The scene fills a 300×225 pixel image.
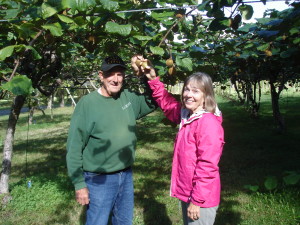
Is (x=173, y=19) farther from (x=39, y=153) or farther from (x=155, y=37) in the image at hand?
(x=39, y=153)

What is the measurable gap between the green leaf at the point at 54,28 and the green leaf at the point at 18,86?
1.00ft

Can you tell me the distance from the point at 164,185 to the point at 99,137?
295 centimetres

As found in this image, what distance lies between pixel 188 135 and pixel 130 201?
3.09 ft

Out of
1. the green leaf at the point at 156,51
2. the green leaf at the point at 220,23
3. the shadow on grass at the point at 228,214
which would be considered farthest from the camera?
the shadow on grass at the point at 228,214

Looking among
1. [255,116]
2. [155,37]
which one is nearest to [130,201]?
[155,37]

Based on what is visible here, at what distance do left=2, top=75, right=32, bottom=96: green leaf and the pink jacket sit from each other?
99cm

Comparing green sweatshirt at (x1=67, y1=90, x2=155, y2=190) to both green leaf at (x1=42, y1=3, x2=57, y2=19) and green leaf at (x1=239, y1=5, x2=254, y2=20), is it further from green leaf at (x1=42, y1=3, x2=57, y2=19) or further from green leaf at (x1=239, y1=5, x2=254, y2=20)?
green leaf at (x1=239, y1=5, x2=254, y2=20)

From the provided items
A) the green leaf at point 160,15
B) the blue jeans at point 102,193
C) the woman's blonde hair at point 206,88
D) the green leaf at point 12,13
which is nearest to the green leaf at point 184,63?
the woman's blonde hair at point 206,88

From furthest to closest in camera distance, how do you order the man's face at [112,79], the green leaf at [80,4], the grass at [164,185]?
1. the grass at [164,185]
2. the man's face at [112,79]
3. the green leaf at [80,4]

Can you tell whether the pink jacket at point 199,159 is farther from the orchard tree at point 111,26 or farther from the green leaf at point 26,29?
the green leaf at point 26,29

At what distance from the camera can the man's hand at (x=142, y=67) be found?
2.15m

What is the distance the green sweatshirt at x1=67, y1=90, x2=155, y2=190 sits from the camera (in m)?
2.17

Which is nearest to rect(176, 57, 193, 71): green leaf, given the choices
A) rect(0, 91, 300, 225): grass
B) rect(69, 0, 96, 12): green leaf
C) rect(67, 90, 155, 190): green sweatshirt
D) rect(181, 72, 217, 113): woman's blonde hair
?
rect(181, 72, 217, 113): woman's blonde hair

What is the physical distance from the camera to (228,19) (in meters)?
1.72
